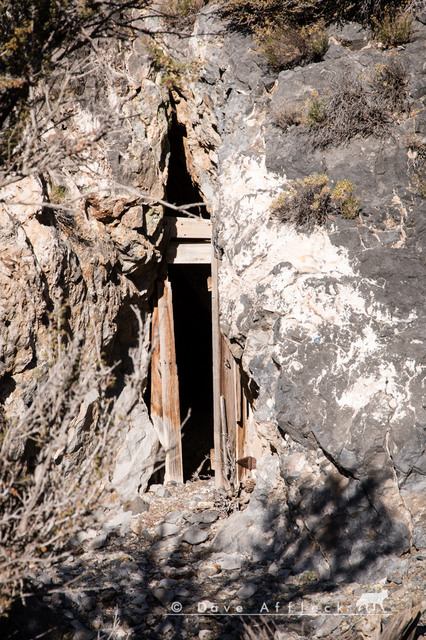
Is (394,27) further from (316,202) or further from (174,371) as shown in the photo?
(174,371)

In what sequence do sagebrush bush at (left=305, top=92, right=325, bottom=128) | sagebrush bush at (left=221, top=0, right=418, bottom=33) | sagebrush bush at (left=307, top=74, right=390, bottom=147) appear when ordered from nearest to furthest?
sagebrush bush at (left=307, top=74, right=390, bottom=147)
sagebrush bush at (left=305, top=92, right=325, bottom=128)
sagebrush bush at (left=221, top=0, right=418, bottom=33)

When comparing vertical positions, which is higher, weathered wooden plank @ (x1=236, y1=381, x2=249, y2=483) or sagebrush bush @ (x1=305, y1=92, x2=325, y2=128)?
sagebrush bush @ (x1=305, y1=92, x2=325, y2=128)

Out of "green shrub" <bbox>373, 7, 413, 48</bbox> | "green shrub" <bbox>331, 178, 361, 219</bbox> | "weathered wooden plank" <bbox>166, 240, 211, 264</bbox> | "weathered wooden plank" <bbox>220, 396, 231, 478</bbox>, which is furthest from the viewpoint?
"weathered wooden plank" <bbox>166, 240, 211, 264</bbox>

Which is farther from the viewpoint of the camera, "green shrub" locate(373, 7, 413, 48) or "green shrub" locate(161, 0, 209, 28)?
"green shrub" locate(161, 0, 209, 28)

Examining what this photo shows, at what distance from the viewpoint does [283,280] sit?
5.40 m

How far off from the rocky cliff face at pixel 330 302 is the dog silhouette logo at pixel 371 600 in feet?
1.06

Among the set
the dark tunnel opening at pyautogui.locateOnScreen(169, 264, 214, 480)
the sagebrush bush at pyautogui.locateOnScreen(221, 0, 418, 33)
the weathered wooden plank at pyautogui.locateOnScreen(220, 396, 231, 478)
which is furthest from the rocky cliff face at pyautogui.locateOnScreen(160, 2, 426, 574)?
the dark tunnel opening at pyautogui.locateOnScreen(169, 264, 214, 480)

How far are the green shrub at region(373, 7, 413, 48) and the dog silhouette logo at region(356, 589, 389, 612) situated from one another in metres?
5.56

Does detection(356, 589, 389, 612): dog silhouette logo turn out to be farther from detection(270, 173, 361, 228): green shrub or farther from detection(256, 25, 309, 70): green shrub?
detection(256, 25, 309, 70): green shrub

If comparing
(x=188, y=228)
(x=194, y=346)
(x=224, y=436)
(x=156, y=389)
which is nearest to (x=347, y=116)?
(x=188, y=228)

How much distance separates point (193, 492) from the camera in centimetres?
704

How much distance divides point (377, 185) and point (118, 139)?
3061 mm

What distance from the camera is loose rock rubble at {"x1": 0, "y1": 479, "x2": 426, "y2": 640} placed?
3.90 m

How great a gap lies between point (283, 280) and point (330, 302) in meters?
0.52
